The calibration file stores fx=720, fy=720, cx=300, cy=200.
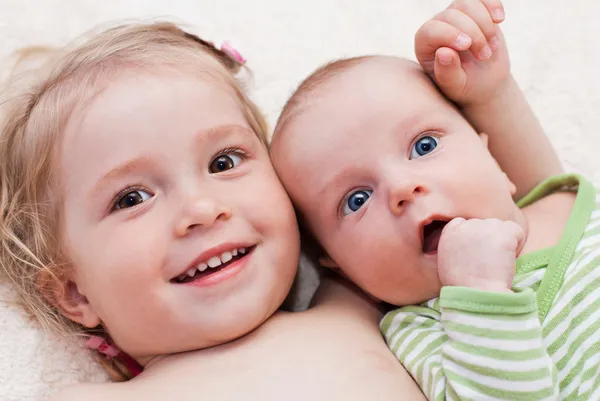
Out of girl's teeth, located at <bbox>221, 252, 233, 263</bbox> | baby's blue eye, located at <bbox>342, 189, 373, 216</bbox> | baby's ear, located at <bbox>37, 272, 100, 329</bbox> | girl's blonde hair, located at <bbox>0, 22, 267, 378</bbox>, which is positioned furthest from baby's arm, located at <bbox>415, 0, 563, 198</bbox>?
baby's ear, located at <bbox>37, 272, 100, 329</bbox>

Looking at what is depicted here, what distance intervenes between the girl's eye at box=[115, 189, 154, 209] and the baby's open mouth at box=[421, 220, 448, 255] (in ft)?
1.40

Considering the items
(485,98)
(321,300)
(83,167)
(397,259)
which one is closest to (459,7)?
(485,98)

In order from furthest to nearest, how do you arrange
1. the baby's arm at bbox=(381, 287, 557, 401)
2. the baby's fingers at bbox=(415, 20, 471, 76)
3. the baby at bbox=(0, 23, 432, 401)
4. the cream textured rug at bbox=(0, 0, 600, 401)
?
1. the cream textured rug at bbox=(0, 0, 600, 401)
2. the baby's fingers at bbox=(415, 20, 471, 76)
3. the baby at bbox=(0, 23, 432, 401)
4. the baby's arm at bbox=(381, 287, 557, 401)

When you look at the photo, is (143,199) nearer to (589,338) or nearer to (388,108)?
(388,108)

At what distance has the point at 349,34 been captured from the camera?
1.68 m

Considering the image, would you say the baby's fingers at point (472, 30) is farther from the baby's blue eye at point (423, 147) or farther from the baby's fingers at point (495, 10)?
the baby's blue eye at point (423, 147)

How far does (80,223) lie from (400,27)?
95cm

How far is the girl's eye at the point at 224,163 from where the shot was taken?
45.9 inches

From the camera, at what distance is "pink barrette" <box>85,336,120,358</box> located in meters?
1.23

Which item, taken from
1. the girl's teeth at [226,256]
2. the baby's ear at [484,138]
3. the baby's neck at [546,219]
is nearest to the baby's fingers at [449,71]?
the baby's ear at [484,138]

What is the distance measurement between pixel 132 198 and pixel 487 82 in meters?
0.63

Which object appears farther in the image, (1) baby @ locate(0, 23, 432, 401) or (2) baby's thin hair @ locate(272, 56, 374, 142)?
(2) baby's thin hair @ locate(272, 56, 374, 142)

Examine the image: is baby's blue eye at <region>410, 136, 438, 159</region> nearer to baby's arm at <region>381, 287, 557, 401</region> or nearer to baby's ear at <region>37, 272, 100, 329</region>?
Answer: baby's arm at <region>381, 287, 557, 401</region>

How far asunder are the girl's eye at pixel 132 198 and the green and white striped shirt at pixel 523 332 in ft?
1.48
